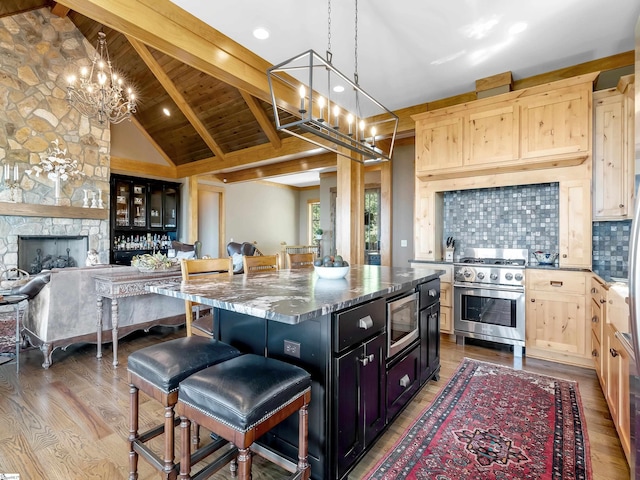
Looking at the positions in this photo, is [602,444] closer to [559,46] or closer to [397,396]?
[397,396]

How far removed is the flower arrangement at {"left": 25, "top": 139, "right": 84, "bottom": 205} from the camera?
16.9 ft

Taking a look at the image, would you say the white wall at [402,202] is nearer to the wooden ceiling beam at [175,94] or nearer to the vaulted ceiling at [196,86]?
the vaulted ceiling at [196,86]

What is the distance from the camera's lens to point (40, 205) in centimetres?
507

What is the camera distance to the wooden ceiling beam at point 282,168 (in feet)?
21.4

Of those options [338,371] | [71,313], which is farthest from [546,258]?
[71,313]

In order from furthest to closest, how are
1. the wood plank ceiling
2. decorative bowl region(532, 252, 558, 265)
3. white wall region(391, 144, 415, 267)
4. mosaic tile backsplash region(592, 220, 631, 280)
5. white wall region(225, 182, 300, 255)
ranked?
white wall region(225, 182, 300, 255) < white wall region(391, 144, 415, 267) < the wood plank ceiling < decorative bowl region(532, 252, 558, 265) < mosaic tile backsplash region(592, 220, 631, 280)

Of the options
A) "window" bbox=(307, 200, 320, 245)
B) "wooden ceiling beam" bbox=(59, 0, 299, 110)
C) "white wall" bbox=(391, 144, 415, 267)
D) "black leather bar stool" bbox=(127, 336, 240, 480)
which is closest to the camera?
"black leather bar stool" bbox=(127, 336, 240, 480)

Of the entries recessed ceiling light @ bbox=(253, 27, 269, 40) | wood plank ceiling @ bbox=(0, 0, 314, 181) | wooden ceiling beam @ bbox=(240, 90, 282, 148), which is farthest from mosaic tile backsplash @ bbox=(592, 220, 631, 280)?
wooden ceiling beam @ bbox=(240, 90, 282, 148)

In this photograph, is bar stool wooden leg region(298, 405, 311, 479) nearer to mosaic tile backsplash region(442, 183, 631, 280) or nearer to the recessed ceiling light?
the recessed ceiling light

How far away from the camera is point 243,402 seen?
1127 mm

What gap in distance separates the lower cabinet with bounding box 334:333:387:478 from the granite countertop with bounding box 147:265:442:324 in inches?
10.9

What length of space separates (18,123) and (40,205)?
4.15 feet

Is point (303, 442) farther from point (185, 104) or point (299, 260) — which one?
point (185, 104)

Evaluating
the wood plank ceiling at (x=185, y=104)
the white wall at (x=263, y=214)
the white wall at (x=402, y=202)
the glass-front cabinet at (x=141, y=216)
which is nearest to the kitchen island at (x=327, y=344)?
the white wall at (x=402, y=202)
